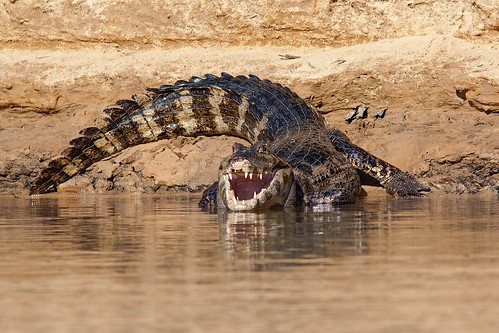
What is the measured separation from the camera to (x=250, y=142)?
15.1 metres

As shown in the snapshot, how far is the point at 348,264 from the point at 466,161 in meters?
6.94

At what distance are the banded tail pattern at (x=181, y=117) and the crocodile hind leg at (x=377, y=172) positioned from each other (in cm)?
93

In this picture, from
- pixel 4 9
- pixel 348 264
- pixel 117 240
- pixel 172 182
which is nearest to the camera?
pixel 348 264

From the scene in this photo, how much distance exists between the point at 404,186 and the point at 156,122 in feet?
12.8

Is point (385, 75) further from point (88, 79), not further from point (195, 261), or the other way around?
point (195, 261)

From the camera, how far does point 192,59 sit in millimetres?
16297

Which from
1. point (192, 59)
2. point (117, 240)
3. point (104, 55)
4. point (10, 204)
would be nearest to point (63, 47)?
point (104, 55)

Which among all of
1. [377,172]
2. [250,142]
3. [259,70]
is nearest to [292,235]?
[377,172]

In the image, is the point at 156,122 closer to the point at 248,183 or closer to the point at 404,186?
the point at 404,186

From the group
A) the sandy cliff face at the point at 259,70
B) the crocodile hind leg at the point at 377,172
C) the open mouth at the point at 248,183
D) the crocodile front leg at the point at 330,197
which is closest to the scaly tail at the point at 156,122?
the sandy cliff face at the point at 259,70

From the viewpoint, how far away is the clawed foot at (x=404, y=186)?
1274 centimetres

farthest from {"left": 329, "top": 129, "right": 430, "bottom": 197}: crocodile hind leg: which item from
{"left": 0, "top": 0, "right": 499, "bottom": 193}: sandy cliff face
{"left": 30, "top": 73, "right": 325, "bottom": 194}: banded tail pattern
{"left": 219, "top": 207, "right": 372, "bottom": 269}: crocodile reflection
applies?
{"left": 219, "top": 207, "right": 372, "bottom": 269}: crocodile reflection

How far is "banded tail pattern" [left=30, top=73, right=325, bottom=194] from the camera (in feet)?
47.9

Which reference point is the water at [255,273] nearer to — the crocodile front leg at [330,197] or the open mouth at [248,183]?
the open mouth at [248,183]
